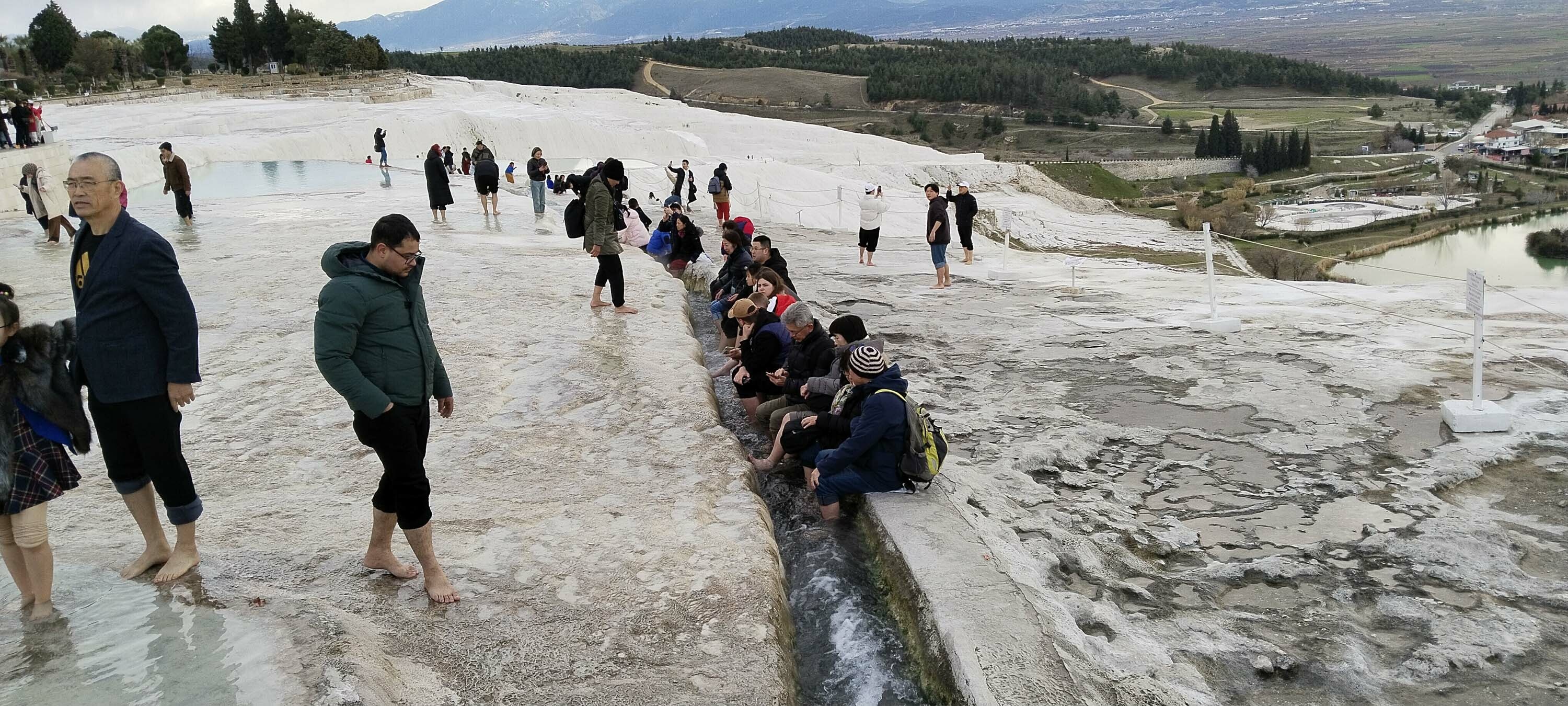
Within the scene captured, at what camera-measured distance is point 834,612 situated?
180 inches

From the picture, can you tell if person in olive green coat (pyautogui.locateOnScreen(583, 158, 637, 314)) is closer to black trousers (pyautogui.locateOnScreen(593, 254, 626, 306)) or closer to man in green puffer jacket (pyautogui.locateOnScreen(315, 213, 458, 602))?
black trousers (pyautogui.locateOnScreen(593, 254, 626, 306))

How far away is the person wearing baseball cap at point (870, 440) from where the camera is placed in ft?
16.6

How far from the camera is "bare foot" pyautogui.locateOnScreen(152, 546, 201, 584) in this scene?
382 centimetres

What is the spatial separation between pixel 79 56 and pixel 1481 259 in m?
70.7

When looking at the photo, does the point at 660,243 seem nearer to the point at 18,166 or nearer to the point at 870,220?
the point at 870,220

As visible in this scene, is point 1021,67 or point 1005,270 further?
point 1021,67

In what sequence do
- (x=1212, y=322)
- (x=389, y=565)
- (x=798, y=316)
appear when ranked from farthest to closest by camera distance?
(x=1212, y=322) < (x=798, y=316) < (x=389, y=565)

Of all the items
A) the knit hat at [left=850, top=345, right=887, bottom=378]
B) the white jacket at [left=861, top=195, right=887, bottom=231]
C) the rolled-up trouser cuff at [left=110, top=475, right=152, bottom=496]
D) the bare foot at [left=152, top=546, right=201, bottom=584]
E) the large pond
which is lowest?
the large pond

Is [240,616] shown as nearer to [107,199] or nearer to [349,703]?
[349,703]

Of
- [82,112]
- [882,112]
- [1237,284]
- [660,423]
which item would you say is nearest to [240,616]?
[660,423]

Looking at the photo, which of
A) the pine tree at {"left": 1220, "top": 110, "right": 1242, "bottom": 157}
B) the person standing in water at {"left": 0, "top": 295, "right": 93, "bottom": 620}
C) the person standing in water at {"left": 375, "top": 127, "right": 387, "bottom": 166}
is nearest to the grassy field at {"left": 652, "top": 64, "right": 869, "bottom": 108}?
the pine tree at {"left": 1220, "top": 110, "right": 1242, "bottom": 157}

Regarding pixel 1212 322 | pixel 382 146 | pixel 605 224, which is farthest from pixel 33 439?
pixel 382 146

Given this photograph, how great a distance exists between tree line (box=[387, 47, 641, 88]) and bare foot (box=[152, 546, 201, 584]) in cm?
11149

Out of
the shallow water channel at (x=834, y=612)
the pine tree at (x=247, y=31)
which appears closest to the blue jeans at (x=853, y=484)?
the shallow water channel at (x=834, y=612)
